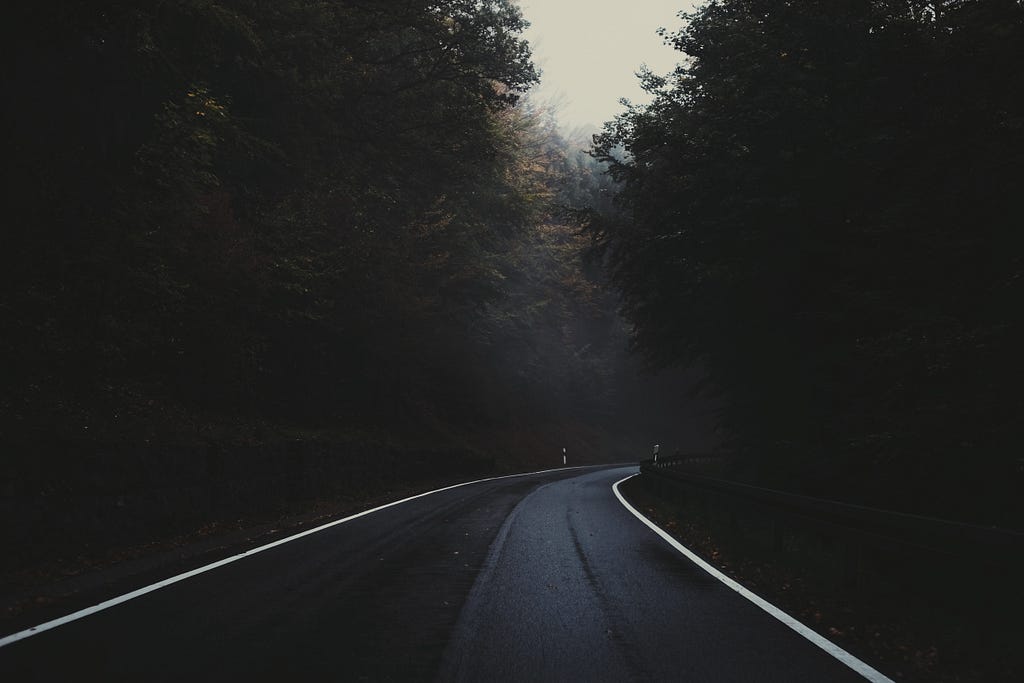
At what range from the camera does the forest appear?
10.1m

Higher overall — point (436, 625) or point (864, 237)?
point (864, 237)

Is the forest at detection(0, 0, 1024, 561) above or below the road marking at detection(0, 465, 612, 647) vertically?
above

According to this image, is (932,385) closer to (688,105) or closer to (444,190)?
(688,105)

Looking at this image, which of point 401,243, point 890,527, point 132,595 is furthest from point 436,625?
point 401,243

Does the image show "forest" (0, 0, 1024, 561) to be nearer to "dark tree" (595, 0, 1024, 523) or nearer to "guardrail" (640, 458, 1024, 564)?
"dark tree" (595, 0, 1024, 523)

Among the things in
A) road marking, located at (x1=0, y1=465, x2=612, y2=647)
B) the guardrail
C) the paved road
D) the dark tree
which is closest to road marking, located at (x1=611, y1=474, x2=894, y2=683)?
the paved road

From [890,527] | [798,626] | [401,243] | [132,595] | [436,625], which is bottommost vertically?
[798,626]

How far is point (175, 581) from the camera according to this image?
7.75 metres

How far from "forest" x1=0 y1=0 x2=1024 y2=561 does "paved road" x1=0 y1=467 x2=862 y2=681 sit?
8.80 ft

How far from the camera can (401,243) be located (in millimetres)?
27297

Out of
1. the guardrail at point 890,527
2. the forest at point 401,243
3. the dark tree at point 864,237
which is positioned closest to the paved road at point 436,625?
the guardrail at point 890,527

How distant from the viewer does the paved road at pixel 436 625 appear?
5000mm

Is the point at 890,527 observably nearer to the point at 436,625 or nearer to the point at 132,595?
the point at 436,625

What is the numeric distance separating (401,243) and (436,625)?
22.1 metres
